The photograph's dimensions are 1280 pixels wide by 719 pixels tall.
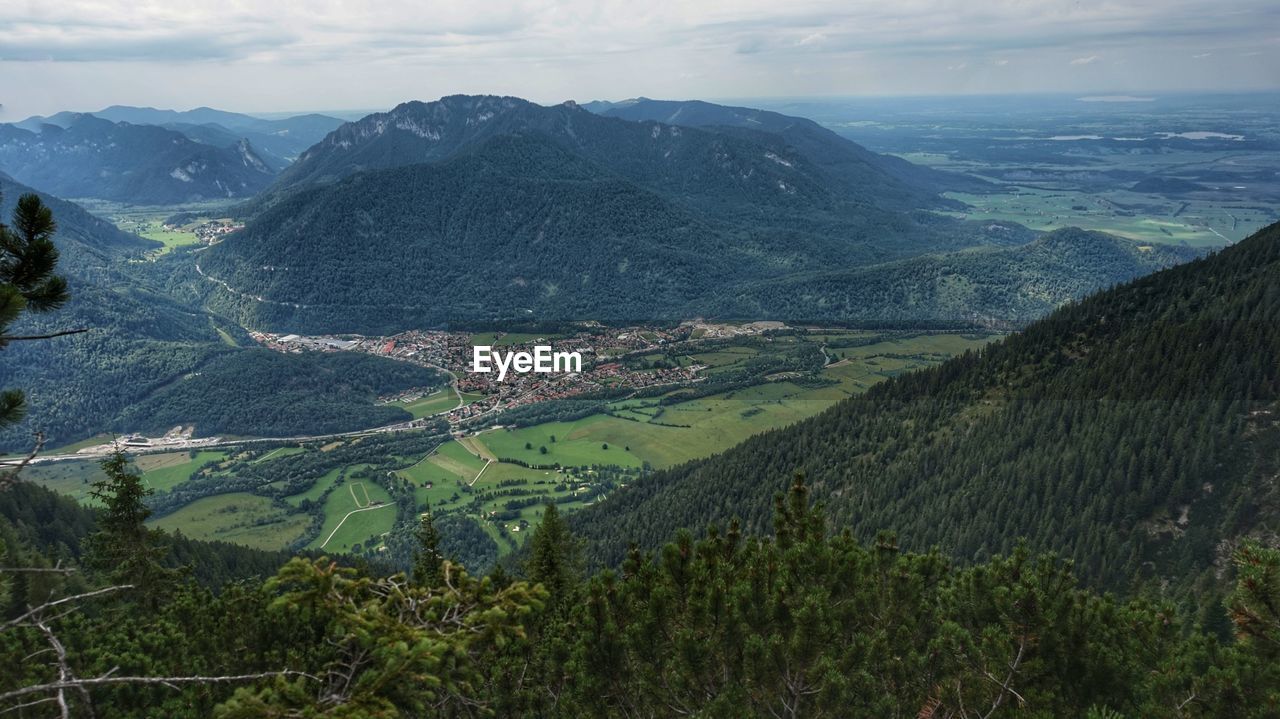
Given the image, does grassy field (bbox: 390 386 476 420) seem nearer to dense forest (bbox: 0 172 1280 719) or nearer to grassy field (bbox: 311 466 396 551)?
grassy field (bbox: 311 466 396 551)

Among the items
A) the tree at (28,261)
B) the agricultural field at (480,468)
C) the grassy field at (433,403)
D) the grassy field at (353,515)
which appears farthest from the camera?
the grassy field at (433,403)

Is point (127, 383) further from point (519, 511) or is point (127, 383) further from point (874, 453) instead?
point (874, 453)

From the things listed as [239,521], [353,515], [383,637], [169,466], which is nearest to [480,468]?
[353,515]

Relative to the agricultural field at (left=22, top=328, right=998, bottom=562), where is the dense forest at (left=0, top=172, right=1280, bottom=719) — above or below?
above

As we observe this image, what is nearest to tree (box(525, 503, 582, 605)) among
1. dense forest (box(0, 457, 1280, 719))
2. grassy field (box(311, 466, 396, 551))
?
dense forest (box(0, 457, 1280, 719))

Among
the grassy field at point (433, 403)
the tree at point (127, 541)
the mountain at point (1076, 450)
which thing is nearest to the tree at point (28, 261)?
the tree at point (127, 541)

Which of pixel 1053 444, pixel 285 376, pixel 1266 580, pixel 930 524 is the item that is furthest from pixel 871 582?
pixel 285 376

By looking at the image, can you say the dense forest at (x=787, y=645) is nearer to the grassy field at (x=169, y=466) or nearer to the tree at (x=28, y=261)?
the tree at (x=28, y=261)
